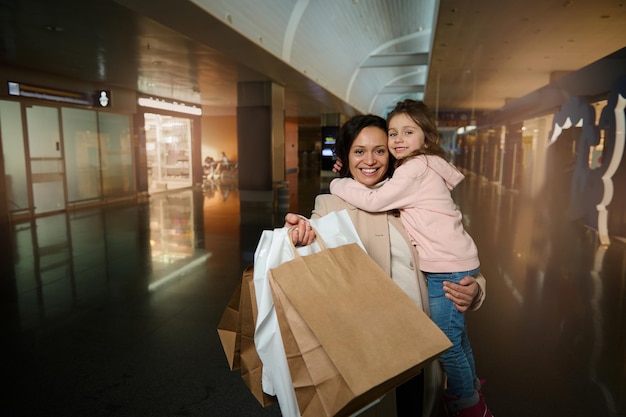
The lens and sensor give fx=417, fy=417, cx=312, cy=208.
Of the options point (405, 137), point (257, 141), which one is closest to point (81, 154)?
point (257, 141)

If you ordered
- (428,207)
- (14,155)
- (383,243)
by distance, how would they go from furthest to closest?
(14,155) < (428,207) < (383,243)

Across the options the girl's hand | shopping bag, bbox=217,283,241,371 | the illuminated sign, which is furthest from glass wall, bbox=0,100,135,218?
shopping bag, bbox=217,283,241,371

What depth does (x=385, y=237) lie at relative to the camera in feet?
5.59

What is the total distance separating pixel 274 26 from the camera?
10531 mm

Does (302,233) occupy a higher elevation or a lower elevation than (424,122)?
lower

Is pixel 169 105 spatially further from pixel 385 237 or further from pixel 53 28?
pixel 385 237

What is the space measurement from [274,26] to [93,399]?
379 inches

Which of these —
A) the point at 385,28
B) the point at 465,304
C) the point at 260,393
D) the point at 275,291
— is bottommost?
the point at 260,393

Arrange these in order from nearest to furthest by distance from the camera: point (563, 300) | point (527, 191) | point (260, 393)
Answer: point (260, 393) → point (563, 300) → point (527, 191)

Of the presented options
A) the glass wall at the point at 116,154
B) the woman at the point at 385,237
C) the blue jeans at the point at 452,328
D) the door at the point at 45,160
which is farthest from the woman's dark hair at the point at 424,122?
the glass wall at the point at 116,154

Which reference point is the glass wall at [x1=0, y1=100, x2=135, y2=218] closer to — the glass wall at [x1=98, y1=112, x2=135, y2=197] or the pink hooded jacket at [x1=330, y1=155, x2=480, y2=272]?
the glass wall at [x1=98, y1=112, x2=135, y2=197]

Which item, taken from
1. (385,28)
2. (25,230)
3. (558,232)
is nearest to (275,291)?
(558,232)

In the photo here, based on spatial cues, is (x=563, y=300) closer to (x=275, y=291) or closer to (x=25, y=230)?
(x=275, y=291)

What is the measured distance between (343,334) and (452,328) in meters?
0.88
